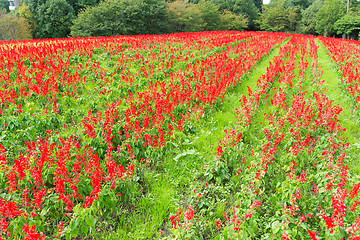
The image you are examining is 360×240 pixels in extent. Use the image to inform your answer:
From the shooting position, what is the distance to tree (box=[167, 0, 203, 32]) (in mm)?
33631

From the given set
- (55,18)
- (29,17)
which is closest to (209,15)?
(55,18)

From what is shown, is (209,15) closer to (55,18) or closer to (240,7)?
(240,7)

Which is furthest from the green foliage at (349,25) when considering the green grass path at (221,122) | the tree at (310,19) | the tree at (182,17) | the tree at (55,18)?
the tree at (55,18)

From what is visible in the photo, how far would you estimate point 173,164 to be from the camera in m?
4.56

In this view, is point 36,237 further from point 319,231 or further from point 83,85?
point 83,85

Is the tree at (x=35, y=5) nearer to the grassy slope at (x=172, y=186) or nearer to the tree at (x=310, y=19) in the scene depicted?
the grassy slope at (x=172, y=186)

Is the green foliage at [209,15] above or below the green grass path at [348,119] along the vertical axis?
above

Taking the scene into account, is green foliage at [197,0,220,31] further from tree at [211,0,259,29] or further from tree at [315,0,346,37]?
tree at [315,0,346,37]

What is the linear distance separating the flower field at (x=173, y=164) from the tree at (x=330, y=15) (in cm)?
5198

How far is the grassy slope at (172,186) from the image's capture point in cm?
322

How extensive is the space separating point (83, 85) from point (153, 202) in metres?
6.46

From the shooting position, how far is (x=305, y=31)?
58250 millimetres

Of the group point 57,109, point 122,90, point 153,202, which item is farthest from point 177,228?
point 122,90

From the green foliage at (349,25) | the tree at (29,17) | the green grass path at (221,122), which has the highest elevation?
the tree at (29,17)
